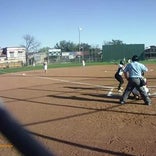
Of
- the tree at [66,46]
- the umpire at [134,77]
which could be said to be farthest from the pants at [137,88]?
the tree at [66,46]

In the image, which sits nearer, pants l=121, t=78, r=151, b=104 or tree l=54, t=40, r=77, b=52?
pants l=121, t=78, r=151, b=104

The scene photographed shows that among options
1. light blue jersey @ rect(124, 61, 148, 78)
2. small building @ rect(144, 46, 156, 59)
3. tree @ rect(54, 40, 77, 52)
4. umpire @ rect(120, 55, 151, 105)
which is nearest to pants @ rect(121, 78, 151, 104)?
umpire @ rect(120, 55, 151, 105)

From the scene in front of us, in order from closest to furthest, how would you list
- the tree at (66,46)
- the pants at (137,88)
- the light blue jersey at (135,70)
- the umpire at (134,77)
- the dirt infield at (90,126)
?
the dirt infield at (90,126) < the pants at (137,88) < the umpire at (134,77) < the light blue jersey at (135,70) < the tree at (66,46)

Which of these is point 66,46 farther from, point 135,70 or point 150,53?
point 135,70

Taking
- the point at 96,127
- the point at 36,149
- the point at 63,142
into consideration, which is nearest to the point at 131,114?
the point at 96,127

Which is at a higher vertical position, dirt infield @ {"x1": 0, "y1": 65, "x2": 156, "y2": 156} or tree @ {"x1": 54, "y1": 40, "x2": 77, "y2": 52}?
tree @ {"x1": 54, "y1": 40, "x2": 77, "y2": 52}

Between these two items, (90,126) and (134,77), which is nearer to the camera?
(90,126)

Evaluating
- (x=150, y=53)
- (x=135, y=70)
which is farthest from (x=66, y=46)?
(x=135, y=70)

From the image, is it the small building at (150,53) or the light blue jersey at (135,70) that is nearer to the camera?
the light blue jersey at (135,70)

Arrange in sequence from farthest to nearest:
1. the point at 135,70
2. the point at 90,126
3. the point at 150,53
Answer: the point at 150,53 < the point at 135,70 < the point at 90,126

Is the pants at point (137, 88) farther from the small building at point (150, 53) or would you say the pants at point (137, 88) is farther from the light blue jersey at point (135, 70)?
the small building at point (150, 53)

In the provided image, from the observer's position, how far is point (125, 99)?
36.8 ft

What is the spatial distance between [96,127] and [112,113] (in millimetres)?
1763

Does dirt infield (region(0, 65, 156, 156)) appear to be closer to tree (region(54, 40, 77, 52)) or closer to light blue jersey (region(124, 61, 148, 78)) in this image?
light blue jersey (region(124, 61, 148, 78))
